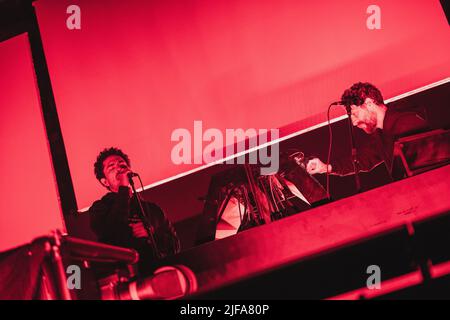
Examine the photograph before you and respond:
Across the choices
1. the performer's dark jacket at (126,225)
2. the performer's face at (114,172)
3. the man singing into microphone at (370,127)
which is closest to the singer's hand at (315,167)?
the man singing into microphone at (370,127)

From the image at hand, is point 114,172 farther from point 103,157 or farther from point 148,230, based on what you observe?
point 148,230

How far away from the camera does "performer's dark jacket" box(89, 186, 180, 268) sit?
7.03 ft

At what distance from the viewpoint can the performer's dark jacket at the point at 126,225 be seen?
2.14 metres

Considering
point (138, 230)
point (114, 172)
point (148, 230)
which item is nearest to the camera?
point (148, 230)

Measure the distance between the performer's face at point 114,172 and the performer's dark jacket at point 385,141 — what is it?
1.24 meters

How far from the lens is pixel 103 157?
2.68 metres

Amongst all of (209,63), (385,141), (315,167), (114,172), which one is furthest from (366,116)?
(114,172)

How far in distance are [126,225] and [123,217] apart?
4cm

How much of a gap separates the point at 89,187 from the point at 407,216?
1.97 meters

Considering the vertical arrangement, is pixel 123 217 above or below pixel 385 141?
below

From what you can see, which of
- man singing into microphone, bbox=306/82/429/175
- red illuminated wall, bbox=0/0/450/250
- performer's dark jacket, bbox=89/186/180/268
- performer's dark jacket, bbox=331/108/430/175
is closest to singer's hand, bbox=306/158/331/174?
man singing into microphone, bbox=306/82/429/175

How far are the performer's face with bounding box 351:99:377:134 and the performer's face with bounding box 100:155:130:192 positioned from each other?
4.58 ft

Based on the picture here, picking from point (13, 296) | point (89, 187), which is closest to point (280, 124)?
point (89, 187)
